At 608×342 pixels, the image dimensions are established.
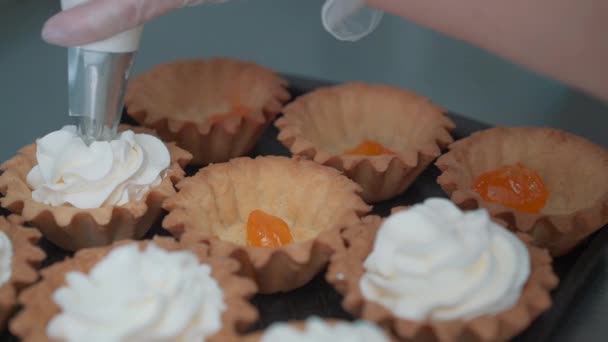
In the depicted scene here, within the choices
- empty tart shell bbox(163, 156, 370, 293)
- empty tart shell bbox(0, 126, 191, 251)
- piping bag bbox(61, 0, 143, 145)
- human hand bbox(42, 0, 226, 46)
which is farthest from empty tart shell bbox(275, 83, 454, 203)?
human hand bbox(42, 0, 226, 46)

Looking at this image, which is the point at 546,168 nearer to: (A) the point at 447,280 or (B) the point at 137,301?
(A) the point at 447,280

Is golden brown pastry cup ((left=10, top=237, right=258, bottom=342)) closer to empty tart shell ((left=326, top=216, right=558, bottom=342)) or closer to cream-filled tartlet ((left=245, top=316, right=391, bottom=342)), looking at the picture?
cream-filled tartlet ((left=245, top=316, right=391, bottom=342))

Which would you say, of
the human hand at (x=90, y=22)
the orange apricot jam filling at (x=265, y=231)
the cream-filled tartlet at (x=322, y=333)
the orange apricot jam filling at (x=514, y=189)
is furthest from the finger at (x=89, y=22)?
the orange apricot jam filling at (x=514, y=189)

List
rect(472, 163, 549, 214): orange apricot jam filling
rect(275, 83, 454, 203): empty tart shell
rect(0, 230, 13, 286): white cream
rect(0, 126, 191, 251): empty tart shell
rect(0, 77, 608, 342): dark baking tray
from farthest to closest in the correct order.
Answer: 1. rect(275, 83, 454, 203): empty tart shell
2. rect(472, 163, 549, 214): orange apricot jam filling
3. rect(0, 126, 191, 251): empty tart shell
4. rect(0, 77, 608, 342): dark baking tray
5. rect(0, 230, 13, 286): white cream

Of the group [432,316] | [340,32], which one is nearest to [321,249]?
[432,316]

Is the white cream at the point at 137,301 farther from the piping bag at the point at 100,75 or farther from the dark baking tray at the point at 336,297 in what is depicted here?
the piping bag at the point at 100,75

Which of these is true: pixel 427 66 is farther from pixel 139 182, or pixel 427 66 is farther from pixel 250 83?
pixel 139 182

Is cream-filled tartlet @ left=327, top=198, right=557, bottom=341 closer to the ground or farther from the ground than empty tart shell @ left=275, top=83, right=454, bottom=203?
farther from the ground
